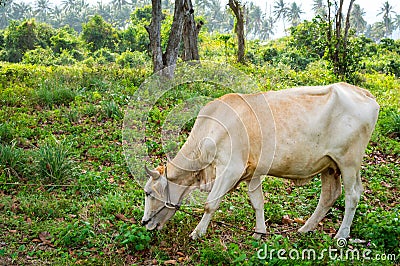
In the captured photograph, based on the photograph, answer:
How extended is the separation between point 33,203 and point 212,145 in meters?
2.44

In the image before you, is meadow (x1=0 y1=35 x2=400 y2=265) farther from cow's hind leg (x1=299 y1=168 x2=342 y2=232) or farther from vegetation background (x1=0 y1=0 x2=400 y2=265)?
cow's hind leg (x1=299 y1=168 x2=342 y2=232)

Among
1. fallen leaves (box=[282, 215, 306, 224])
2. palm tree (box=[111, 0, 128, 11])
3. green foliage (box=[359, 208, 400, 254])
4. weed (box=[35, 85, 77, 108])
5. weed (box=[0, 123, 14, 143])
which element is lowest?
fallen leaves (box=[282, 215, 306, 224])

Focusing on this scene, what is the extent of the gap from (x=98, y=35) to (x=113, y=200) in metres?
28.5

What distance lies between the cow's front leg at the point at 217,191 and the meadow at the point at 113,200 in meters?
0.12

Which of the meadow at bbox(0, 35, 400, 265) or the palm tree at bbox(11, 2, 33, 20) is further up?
the palm tree at bbox(11, 2, 33, 20)

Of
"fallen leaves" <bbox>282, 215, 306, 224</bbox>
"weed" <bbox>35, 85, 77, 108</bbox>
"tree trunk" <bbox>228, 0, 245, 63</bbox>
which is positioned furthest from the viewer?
"tree trunk" <bbox>228, 0, 245, 63</bbox>

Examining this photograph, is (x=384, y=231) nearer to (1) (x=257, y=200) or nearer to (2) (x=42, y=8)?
(1) (x=257, y=200)

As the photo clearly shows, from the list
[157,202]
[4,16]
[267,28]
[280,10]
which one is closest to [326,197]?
[157,202]

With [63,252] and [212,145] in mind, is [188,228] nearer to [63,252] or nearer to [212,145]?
[212,145]

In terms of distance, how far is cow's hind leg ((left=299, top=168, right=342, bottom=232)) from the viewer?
5.49 metres

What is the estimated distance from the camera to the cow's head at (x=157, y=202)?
4855mm

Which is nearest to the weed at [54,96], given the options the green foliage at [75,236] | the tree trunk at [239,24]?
the green foliage at [75,236]

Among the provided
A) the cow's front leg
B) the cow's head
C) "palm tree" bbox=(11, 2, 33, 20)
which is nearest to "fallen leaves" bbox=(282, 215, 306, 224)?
the cow's front leg

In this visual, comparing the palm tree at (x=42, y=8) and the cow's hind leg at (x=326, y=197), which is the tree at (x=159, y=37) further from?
the palm tree at (x=42, y=8)
